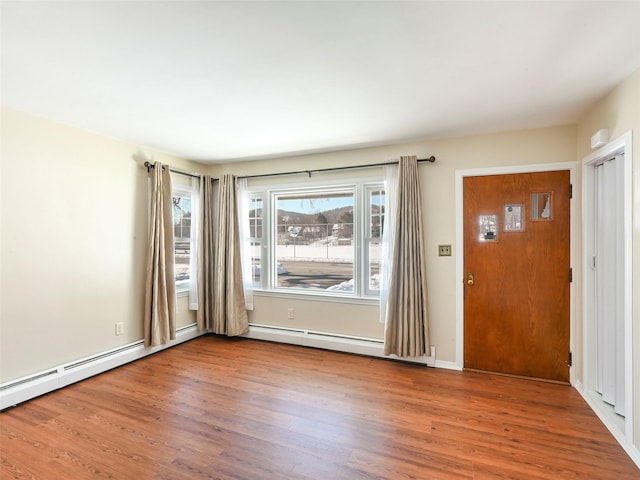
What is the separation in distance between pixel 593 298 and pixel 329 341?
262cm

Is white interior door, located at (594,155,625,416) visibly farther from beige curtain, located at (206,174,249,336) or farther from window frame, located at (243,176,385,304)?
beige curtain, located at (206,174,249,336)

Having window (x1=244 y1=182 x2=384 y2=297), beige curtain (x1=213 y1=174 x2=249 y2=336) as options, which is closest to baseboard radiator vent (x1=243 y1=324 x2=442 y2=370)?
beige curtain (x1=213 y1=174 x2=249 y2=336)

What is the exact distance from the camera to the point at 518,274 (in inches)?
123

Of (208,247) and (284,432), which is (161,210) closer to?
(208,247)

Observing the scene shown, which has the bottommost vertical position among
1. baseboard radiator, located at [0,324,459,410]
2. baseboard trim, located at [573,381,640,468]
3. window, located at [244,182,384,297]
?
baseboard trim, located at [573,381,640,468]

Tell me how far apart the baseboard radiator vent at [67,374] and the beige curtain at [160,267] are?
7.5 inches

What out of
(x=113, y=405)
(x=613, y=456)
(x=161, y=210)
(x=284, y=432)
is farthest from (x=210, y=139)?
(x=613, y=456)

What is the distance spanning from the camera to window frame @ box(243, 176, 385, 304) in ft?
12.5

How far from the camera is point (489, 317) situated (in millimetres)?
3229

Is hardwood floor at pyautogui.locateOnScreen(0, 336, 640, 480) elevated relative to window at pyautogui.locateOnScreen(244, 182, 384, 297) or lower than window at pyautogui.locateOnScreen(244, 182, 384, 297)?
lower

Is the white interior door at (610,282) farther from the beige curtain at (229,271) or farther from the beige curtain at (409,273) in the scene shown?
the beige curtain at (229,271)

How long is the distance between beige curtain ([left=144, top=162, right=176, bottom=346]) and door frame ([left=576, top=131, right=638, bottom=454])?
13.6 feet

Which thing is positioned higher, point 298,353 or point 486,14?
point 486,14

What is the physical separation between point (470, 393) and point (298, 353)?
1879 millimetres
